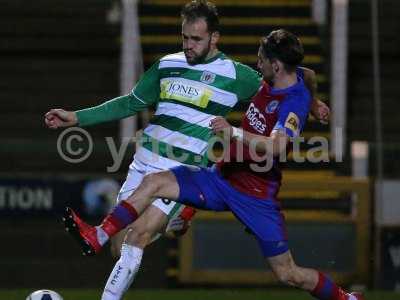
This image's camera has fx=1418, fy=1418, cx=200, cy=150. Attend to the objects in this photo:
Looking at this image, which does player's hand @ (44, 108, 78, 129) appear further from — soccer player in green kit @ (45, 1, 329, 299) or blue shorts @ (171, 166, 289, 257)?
blue shorts @ (171, 166, 289, 257)

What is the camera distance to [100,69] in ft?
50.9

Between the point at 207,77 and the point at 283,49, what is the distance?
76 centimetres

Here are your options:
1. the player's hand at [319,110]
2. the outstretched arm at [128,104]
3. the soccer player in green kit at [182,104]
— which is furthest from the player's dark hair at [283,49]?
the outstretched arm at [128,104]

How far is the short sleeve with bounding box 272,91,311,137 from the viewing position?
28.5 feet

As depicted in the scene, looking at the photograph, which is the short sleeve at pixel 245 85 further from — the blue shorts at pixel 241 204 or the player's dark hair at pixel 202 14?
the blue shorts at pixel 241 204

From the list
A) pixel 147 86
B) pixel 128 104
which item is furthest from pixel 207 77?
pixel 128 104

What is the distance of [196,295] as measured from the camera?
11797mm

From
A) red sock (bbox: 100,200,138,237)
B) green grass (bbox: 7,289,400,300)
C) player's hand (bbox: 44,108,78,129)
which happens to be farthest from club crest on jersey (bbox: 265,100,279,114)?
green grass (bbox: 7,289,400,300)

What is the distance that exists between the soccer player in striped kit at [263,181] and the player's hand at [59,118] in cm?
78

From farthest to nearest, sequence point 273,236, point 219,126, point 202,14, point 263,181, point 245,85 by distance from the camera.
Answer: point 245,85
point 202,14
point 263,181
point 273,236
point 219,126

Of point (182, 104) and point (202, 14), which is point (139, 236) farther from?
point (202, 14)

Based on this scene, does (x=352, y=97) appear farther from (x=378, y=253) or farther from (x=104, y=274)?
(x=104, y=274)

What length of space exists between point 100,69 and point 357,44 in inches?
112

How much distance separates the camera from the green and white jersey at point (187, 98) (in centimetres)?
948
